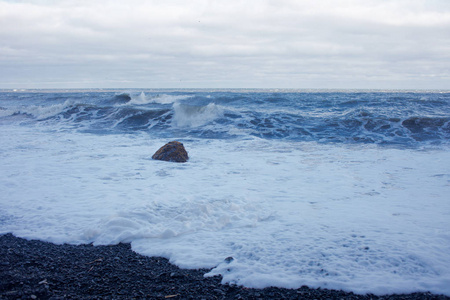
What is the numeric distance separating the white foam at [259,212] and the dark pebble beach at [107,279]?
0.39ft

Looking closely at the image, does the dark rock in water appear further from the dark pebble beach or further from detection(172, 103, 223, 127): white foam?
detection(172, 103, 223, 127): white foam

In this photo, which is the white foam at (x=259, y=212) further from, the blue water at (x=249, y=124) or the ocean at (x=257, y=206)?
the blue water at (x=249, y=124)

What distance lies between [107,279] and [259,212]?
6.59 ft

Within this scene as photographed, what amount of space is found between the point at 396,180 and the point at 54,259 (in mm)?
5162

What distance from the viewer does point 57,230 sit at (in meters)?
3.54

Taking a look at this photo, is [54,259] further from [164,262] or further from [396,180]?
[396,180]

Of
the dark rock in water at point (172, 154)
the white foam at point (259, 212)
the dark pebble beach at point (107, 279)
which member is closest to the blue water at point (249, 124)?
the white foam at point (259, 212)

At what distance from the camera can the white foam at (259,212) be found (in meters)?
2.74

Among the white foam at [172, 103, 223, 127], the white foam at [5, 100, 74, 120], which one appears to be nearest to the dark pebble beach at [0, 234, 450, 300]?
the white foam at [172, 103, 223, 127]

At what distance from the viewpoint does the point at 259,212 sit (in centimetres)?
402

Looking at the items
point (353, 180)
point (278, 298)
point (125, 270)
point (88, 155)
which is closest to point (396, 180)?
point (353, 180)

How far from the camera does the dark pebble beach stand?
233 centimetres

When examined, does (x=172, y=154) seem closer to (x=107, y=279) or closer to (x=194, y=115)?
(x=107, y=279)

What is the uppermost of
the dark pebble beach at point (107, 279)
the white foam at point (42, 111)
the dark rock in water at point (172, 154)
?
the white foam at point (42, 111)
